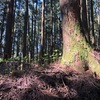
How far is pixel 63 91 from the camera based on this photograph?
459 cm

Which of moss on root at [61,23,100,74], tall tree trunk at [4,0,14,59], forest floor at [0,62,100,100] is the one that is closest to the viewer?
forest floor at [0,62,100,100]

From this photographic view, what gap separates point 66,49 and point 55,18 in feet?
108

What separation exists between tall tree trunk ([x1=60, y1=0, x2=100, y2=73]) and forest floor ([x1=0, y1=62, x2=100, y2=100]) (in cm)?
24

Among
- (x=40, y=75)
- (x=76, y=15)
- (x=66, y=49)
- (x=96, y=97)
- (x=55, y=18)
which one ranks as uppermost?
(x=55, y=18)

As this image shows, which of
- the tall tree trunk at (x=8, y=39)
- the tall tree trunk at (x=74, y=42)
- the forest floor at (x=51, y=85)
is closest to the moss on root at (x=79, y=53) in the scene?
the tall tree trunk at (x=74, y=42)

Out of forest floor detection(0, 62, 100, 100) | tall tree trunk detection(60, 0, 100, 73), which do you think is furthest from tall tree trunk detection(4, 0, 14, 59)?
forest floor detection(0, 62, 100, 100)

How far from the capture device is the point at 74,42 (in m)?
5.63

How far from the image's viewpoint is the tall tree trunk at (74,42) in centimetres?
540

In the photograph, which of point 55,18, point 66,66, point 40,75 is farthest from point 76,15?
point 55,18

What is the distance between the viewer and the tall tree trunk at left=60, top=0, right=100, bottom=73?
540cm

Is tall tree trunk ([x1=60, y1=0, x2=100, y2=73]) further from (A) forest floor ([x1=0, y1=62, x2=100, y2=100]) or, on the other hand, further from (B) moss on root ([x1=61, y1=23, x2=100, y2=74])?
(A) forest floor ([x1=0, y1=62, x2=100, y2=100])

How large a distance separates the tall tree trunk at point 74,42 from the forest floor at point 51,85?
24cm

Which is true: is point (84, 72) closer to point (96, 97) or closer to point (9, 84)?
point (96, 97)

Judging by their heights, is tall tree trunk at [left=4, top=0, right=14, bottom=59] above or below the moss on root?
above
